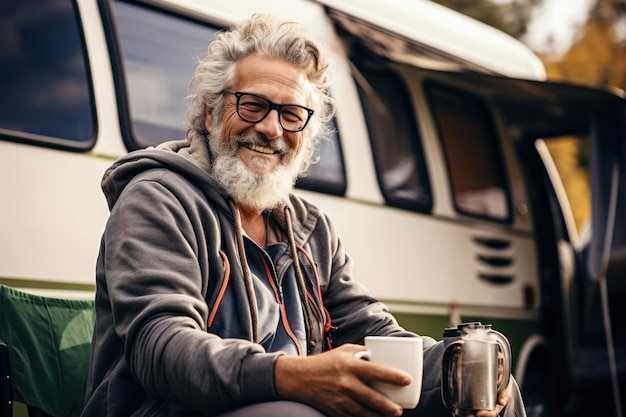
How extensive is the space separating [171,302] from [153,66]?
2.12m

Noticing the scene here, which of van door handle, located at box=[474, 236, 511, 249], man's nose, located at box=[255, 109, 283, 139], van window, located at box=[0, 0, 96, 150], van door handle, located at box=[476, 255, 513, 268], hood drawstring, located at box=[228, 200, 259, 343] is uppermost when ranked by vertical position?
van door handle, located at box=[474, 236, 511, 249]

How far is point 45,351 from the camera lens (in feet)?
10.3

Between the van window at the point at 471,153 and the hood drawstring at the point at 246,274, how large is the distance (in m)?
3.58

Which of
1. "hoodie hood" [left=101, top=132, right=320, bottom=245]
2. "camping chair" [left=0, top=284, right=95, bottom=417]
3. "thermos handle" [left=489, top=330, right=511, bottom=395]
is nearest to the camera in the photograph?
"thermos handle" [left=489, top=330, right=511, bottom=395]

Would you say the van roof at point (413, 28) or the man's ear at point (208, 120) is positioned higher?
the van roof at point (413, 28)

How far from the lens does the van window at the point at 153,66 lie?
13.1 ft

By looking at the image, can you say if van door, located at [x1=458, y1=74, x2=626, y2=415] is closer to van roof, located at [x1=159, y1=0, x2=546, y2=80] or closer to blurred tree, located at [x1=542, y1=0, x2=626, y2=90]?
van roof, located at [x1=159, y1=0, x2=546, y2=80]

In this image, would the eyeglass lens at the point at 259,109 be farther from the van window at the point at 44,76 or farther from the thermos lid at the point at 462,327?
the van window at the point at 44,76

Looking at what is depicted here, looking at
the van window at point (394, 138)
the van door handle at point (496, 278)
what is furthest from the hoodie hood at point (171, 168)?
the van door handle at point (496, 278)

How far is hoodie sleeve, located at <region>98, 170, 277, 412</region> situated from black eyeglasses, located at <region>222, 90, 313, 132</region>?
29 cm

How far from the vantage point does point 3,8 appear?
352 cm

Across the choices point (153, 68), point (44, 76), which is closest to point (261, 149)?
point (44, 76)

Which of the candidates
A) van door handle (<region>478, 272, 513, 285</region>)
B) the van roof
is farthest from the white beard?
van door handle (<region>478, 272, 513, 285</region>)

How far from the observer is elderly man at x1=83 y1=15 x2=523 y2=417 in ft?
7.11
